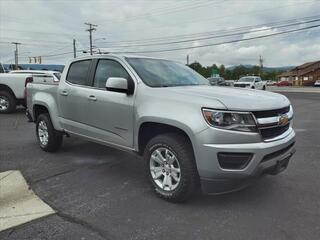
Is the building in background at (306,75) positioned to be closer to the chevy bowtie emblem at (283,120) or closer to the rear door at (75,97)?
the rear door at (75,97)

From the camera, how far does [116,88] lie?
456cm

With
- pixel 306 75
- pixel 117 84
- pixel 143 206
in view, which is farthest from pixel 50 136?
pixel 306 75

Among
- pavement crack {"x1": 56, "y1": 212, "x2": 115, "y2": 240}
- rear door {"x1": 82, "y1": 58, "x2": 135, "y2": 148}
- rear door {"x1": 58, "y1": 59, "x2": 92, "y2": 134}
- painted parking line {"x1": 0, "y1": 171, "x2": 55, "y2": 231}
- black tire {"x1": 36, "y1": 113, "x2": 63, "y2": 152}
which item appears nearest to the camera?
pavement crack {"x1": 56, "y1": 212, "x2": 115, "y2": 240}

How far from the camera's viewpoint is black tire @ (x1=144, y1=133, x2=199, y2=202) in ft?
13.1

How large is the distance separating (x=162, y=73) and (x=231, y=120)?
1.65 meters

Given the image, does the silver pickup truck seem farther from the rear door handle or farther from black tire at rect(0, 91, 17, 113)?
black tire at rect(0, 91, 17, 113)

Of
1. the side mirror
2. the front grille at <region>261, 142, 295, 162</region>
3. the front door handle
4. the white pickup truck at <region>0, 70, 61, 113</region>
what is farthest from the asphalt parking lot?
the white pickup truck at <region>0, 70, 61, 113</region>

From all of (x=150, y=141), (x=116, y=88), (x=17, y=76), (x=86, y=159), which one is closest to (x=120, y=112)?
(x=116, y=88)

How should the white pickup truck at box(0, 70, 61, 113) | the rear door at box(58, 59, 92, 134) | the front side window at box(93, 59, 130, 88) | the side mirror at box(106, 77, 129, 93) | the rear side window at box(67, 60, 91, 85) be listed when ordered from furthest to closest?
the white pickup truck at box(0, 70, 61, 113), the rear side window at box(67, 60, 91, 85), the rear door at box(58, 59, 92, 134), the front side window at box(93, 59, 130, 88), the side mirror at box(106, 77, 129, 93)

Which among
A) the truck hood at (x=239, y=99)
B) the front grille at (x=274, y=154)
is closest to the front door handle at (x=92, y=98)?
the truck hood at (x=239, y=99)

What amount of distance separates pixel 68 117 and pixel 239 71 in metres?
97.6

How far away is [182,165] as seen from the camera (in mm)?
4000

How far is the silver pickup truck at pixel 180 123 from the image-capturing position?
12.3ft

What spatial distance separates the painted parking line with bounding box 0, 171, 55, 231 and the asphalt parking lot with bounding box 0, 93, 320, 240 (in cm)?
11
